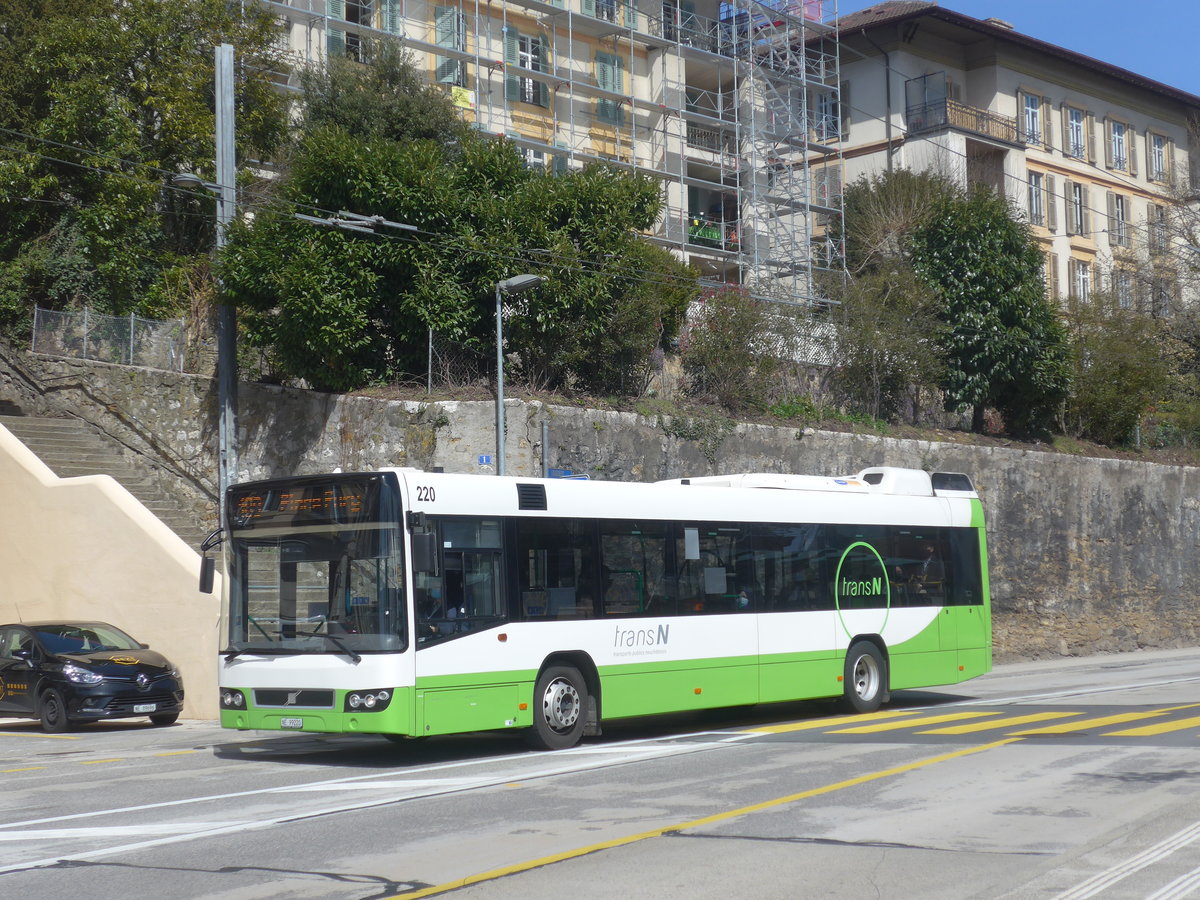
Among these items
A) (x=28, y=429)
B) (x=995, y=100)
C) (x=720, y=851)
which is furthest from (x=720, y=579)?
(x=995, y=100)

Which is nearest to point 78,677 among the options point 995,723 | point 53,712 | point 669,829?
point 53,712

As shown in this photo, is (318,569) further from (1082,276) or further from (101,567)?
(1082,276)

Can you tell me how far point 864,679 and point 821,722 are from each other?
1.45 meters

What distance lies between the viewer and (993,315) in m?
32.8

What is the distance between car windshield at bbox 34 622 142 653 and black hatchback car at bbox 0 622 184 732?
1 cm

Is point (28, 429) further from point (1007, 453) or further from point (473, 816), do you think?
point (1007, 453)

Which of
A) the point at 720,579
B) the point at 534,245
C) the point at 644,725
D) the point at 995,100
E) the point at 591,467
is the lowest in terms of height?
the point at 644,725

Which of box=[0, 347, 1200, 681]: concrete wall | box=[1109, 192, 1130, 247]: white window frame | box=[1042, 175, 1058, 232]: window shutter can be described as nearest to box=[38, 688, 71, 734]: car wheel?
box=[0, 347, 1200, 681]: concrete wall

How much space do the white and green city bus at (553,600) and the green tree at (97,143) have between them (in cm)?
1695

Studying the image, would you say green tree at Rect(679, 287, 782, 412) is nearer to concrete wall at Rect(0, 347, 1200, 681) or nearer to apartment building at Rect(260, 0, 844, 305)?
concrete wall at Rect(0, 347, 1200, 681)

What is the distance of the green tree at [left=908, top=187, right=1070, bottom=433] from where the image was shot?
3284 cm

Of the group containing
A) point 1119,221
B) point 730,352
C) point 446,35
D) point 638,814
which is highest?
point 446,35

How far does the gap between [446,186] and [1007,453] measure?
14927 millimetres

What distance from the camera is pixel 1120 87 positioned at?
178 feet
